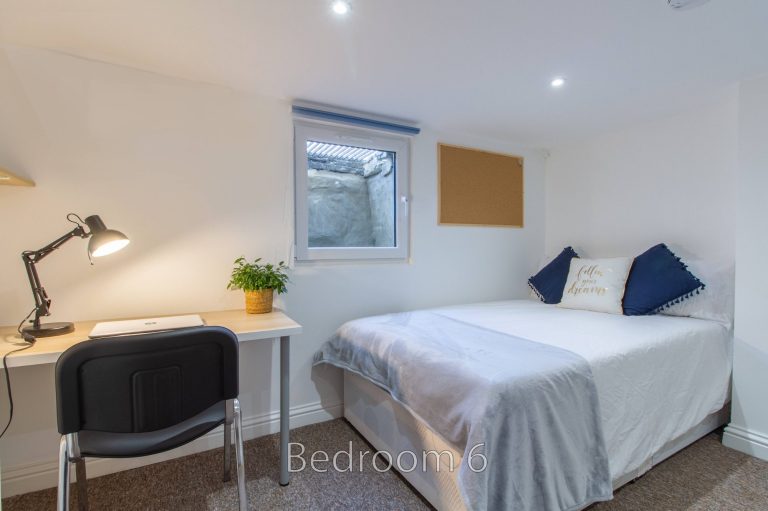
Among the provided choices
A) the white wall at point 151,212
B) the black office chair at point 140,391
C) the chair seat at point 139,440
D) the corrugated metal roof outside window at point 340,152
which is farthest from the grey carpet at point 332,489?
the corrugated metal roof outside window at point 340,152

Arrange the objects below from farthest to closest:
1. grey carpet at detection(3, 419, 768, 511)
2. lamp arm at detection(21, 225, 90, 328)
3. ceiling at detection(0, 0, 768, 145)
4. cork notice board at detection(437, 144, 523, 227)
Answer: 1. cork notice board at detection(437, 144, 523, 227)
2. grey carpet at detection(3, 419, 768, 511)
3. lamp arm at detection(21, 225, 90, 328)
4. ceiling at detection(0, 0, 768, 145)

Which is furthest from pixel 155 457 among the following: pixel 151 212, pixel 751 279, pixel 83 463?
pixel 751 279

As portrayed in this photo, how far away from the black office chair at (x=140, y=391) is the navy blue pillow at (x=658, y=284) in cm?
237

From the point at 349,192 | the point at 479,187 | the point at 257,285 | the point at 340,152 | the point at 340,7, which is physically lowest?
the point at 257,285

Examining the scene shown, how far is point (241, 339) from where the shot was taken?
153cm

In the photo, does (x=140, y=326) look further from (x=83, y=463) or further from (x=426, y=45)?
(x=426, y=45)

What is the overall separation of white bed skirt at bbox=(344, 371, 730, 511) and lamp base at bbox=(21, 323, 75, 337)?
1.40m

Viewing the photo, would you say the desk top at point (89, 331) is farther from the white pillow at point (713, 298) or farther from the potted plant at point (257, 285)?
the white pillow at point (713, 298)

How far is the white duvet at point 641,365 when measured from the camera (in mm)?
1483

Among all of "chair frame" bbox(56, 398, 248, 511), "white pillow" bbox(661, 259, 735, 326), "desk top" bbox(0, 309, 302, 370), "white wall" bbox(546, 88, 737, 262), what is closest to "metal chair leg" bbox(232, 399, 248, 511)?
"chair frame" bbox(56, 398, 248, 511)

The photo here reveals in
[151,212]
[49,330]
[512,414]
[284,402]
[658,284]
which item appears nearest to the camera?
[512,414]

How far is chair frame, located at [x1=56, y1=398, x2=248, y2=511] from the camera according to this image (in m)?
1.08

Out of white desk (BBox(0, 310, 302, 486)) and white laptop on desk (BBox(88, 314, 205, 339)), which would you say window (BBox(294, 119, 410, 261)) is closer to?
white desk (BBox(0, 310, 302, 486))

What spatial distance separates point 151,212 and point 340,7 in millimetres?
1378
